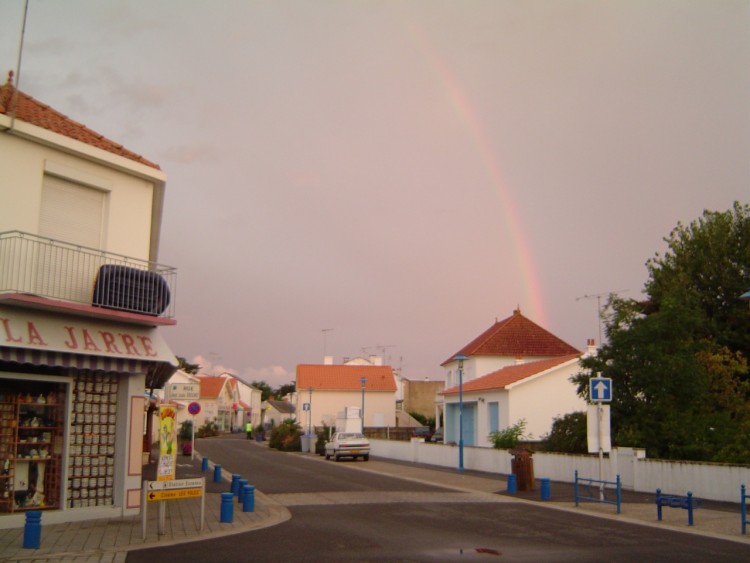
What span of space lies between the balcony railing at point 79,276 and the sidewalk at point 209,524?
444 centimetres

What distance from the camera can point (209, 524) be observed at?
15609 mm

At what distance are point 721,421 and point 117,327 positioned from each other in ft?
65.2

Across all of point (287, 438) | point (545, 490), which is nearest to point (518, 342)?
point (287, 438)

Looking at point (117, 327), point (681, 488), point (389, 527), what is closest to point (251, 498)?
point (389, 527)

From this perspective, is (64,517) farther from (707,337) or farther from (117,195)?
(707,337)

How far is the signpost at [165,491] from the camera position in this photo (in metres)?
13.7

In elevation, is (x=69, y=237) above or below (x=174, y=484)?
above

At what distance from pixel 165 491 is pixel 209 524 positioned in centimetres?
212

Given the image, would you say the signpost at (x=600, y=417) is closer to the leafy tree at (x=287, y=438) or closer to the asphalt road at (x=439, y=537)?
the asphalt road at (x=439, y=537)

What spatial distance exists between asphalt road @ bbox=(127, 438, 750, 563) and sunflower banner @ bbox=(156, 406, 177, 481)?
6.21ft

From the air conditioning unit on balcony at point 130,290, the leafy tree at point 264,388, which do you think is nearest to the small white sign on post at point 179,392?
the air conditioning unit on balcony at point 130,290

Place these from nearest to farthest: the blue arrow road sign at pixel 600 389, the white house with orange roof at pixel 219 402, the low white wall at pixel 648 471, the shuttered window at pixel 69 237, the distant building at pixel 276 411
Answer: the shuttered window at pixel 69 237 → the low white wall at pixel 648 471 → the blue arrow road sign at pixel 600 389 → the white house with orange roof at pixel 219 402 → the distant building at pixel 276 411

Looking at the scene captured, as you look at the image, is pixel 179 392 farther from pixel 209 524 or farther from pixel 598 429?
pixel 598 429

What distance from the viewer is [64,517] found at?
15266mm
